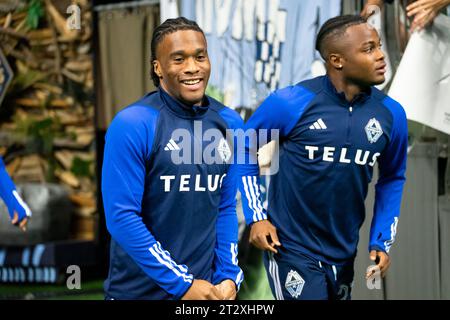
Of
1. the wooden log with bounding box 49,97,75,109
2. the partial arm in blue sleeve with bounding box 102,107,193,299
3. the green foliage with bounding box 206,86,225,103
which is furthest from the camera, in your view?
the wooden log with bounding box 49,97,75,109

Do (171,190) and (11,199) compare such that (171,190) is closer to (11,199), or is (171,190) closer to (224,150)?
(224,150)

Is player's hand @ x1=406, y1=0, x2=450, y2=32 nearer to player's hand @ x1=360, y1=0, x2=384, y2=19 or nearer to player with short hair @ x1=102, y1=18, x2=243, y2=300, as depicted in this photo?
player's hand @ x1=360, y1=0, x2=384, y2=19

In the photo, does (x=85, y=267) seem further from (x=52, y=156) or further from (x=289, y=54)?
(x=289, y=54)

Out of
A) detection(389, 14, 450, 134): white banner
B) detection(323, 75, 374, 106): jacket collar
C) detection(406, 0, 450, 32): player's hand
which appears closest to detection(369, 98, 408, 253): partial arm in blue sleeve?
detection(323, 75, 374, 106): jacket collar

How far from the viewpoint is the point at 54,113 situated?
7770mm

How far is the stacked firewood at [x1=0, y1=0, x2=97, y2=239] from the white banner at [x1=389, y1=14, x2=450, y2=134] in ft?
12.4

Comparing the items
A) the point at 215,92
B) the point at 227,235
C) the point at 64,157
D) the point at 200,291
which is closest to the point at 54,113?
the point at 64,157

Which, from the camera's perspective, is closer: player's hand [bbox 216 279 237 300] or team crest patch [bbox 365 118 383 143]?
player's hand [bbox 216 279 237 300]

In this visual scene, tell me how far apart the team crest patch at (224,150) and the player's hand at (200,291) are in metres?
0.47

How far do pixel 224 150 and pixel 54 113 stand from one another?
4921mm

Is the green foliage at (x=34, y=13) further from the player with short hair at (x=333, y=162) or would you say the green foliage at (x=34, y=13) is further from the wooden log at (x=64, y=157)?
the player with short hair at (x=333, y=162)

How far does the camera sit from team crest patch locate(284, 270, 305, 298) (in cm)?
363

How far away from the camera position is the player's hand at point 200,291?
9.40 feet

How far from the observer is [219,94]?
17.1 ft
